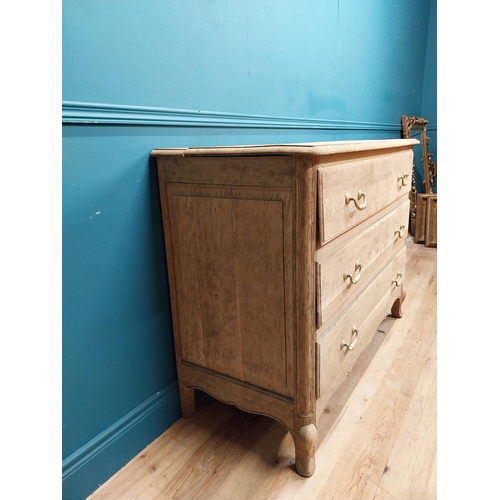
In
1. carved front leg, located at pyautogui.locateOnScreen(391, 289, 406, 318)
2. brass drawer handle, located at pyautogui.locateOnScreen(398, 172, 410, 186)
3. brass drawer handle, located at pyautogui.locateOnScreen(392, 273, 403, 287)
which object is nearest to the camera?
brass drawer handle, located at pyautogui.locateOnScreen(398, 172, 410, 186)

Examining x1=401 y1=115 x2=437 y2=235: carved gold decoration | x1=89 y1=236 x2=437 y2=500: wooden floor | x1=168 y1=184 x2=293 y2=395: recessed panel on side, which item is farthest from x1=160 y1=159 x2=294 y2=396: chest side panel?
x1=401 y1=115 x2=437 y2=235: carved gold decoration

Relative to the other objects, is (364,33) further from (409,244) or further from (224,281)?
(224,281)

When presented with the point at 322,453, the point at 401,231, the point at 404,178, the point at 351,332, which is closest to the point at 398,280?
the point at 401,231

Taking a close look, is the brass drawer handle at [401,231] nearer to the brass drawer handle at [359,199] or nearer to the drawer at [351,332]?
the drawer at [351,332]

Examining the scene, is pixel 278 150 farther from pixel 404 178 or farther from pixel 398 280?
pixel 398 280

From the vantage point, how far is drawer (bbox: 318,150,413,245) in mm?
954

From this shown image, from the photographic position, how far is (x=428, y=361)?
159 cm

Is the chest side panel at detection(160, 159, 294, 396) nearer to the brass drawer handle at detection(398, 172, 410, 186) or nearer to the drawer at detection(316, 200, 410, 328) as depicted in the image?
the drawer at detection(316, 200, 410, 328)

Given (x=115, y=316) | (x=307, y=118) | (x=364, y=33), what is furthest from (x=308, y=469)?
(x=364, y=33)

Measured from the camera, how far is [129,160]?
1.07 meters

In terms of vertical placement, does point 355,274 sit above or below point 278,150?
below

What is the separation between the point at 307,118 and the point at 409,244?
1.81 metres

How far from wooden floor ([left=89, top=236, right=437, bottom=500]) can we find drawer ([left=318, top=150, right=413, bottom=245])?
62 cm

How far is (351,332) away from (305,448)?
0.37m
